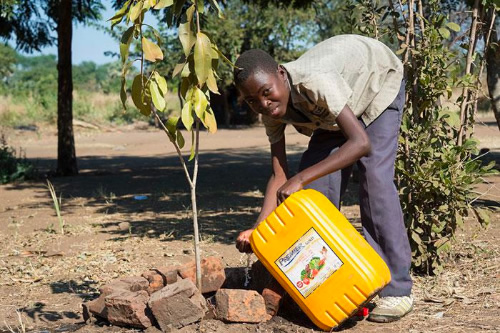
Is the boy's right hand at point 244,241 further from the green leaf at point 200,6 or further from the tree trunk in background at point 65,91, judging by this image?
the tree trunk in background at point 65,91

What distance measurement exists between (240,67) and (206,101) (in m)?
0.23

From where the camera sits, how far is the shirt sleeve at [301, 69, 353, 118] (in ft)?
10.1

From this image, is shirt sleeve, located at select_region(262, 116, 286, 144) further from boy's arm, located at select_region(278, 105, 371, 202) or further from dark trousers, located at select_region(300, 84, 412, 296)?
boy's arm, located at select_region(278, 105, 371, 202)

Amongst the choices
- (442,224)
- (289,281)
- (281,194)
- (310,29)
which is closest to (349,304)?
(289,281)

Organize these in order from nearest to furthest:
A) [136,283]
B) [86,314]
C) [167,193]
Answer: [86,314], [136,283], [167,193]

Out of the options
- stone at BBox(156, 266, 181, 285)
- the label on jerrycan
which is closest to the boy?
the label on jerrycan

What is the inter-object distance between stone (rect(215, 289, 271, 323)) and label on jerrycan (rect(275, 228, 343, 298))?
238 millimetres

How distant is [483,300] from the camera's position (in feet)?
12.1

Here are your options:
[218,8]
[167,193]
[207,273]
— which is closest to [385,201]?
[207,273]

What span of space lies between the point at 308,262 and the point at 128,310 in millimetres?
864

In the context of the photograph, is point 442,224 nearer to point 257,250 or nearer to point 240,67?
point 257,250

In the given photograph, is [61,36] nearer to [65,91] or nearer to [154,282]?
[65,91]

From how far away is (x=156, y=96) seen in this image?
10.9 ft

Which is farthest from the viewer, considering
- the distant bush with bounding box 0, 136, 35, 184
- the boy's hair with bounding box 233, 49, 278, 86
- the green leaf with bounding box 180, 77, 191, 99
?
the distant bush with bounding box 0, 136, 35, 184
